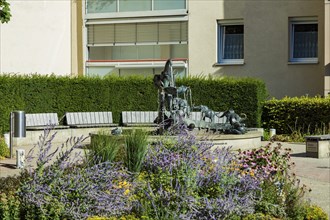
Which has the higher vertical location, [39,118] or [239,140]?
[39,118]

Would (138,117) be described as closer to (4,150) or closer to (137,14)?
(137,14)

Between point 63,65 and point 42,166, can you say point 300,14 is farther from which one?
point 42,166

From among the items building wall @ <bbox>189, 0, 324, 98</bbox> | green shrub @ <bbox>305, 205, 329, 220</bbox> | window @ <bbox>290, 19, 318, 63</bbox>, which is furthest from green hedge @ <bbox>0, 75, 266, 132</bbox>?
green shrub @ <bbox>305, 205, 329, 220</bbox>

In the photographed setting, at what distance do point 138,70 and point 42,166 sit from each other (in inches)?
891

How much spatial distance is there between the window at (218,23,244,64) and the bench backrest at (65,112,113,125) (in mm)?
6089

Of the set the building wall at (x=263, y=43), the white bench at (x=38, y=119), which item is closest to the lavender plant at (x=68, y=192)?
the white bench at (x=38, y=119)

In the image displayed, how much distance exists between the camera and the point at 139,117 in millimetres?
24797

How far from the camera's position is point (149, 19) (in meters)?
29.0

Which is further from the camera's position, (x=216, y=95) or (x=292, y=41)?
(x=292, y=41)

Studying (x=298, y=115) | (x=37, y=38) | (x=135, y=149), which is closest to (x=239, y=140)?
(x=298, y=115)

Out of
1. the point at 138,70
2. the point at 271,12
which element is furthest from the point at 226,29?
the point at 138,70

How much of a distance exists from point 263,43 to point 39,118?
9809mm

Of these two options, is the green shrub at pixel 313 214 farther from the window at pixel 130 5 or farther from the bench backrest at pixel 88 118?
the window at pixel 130 5

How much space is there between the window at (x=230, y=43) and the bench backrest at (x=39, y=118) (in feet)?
26.3
